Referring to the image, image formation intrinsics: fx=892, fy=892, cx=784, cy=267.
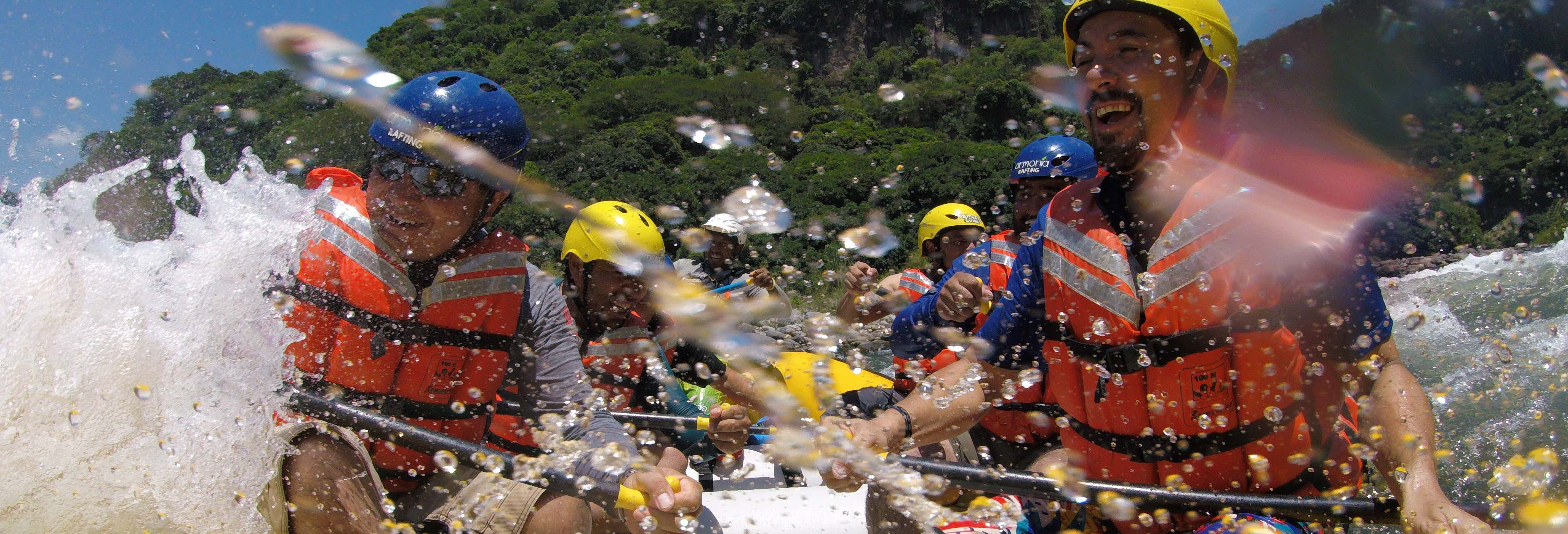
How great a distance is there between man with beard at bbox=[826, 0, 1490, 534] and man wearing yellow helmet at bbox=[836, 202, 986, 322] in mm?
→ 2892

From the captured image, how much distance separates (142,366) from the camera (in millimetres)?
2326

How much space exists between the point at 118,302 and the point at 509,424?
4.19 feet

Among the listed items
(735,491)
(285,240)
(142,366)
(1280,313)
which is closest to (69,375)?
(142,366)

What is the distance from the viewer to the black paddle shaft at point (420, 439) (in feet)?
8.13

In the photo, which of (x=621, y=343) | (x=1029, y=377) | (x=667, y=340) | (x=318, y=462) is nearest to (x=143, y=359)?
(x=318, y=462)

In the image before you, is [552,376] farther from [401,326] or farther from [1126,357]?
[1126,357]

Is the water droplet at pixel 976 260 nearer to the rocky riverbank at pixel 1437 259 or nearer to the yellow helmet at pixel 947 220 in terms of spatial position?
the yellow helmet at pixel 947 220

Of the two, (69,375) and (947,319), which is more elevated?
(69,375)

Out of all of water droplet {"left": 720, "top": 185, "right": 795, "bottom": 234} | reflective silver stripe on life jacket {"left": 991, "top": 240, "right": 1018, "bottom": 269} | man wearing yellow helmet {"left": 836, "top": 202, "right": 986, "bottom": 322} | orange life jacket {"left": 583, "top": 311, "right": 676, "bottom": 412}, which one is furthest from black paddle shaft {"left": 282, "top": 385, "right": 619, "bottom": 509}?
water droplet {"left": 720, "top": 185, "right": 795, "bottom": 234}

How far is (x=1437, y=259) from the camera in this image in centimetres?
1448

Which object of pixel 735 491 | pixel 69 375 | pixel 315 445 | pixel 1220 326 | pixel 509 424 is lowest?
pixel 735 491

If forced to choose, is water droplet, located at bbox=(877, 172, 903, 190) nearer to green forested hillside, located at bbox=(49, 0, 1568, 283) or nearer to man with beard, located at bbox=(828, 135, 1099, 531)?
green forested hillside, located at bbox=(49, 0, 1568, 283)

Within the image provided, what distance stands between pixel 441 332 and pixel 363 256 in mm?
327

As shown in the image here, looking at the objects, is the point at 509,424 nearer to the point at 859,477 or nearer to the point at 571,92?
the point at 859,477
